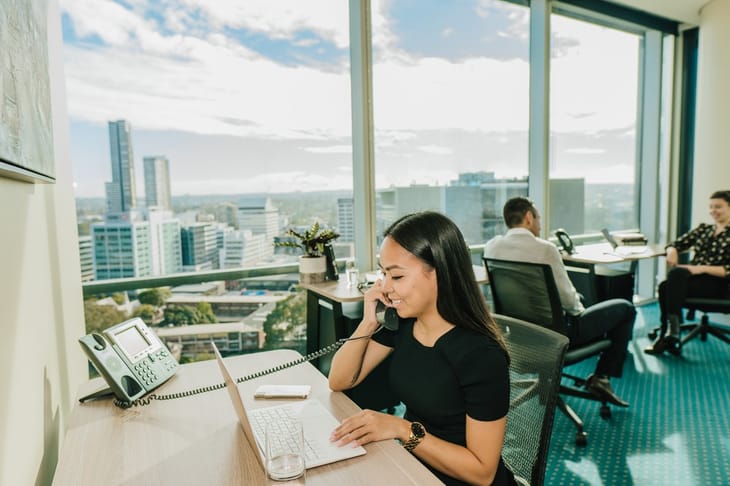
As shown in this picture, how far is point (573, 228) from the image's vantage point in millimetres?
4773

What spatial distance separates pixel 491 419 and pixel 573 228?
4.09 meters

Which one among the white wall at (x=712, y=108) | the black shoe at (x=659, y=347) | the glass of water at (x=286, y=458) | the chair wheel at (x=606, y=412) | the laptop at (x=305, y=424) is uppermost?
the white wall at (x=712, y=108)

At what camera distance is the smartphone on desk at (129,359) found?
1360mm

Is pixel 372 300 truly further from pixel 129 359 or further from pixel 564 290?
pixel 564 290

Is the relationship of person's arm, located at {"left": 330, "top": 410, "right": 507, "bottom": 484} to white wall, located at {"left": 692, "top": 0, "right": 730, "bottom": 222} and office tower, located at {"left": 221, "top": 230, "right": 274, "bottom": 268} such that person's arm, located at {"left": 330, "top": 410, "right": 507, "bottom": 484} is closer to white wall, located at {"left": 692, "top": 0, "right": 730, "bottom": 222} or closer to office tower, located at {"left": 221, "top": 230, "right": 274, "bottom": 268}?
office tower, located at {"left": 221, "top": 230, "right": 274, "bottom": 268}

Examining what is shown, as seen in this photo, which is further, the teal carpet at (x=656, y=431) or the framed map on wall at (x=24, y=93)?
the teal carpet at (x=656, y=431)

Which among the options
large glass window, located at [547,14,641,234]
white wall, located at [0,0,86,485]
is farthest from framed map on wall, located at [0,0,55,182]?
large glass window, located at [547,14,641,234]

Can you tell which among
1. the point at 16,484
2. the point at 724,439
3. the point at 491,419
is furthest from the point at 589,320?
the point at 16,484

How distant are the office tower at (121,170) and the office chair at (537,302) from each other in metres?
2.16

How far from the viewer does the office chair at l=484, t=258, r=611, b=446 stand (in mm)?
2455

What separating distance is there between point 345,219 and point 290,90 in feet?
3.27

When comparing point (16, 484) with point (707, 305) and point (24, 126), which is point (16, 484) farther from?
point (707, 305)

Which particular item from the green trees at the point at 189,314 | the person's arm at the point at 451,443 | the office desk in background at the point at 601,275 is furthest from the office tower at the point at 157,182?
the office desk in background at the point at 601,275

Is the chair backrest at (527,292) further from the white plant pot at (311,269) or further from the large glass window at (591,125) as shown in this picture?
the large glass window at (591,125)
